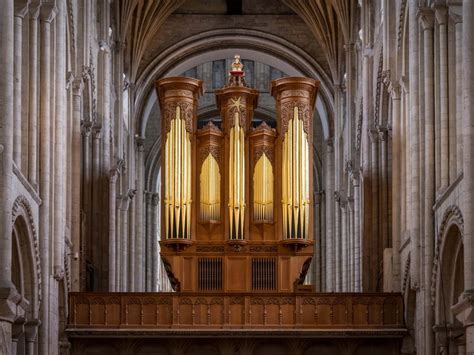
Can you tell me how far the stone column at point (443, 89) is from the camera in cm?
3195

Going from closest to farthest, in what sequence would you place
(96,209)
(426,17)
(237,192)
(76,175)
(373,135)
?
(426,17) < (76,175) < (237,192) < (373,135) < (96,209)

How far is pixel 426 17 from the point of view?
33.5m

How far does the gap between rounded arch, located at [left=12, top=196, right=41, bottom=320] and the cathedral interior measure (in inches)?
1.9

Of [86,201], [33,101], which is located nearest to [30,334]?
[33,101]

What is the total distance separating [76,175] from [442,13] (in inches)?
514

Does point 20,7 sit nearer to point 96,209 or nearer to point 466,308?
point 466,308

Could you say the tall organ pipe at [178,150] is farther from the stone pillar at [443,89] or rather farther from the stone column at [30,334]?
the stone pillar at [443,89]

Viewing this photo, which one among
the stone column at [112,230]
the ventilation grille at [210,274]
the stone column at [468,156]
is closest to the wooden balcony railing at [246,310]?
the ventilation grille at [210,274]

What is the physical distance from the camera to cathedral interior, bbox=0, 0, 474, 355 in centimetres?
3089

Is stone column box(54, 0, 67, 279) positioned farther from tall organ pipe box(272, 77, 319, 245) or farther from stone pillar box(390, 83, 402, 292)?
stone pillar box(390, 83, 402, 292)

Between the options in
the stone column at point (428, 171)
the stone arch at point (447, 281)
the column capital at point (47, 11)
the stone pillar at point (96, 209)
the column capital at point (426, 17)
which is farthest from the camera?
the stone pillar at point (96, 209)

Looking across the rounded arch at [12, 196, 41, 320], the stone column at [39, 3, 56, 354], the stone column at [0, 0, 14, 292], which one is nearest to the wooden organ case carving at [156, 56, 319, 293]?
the stone column at [39, 3, 56, 354]

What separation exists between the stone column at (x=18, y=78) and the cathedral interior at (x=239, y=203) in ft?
0.22

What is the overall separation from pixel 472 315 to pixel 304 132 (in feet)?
56.9
